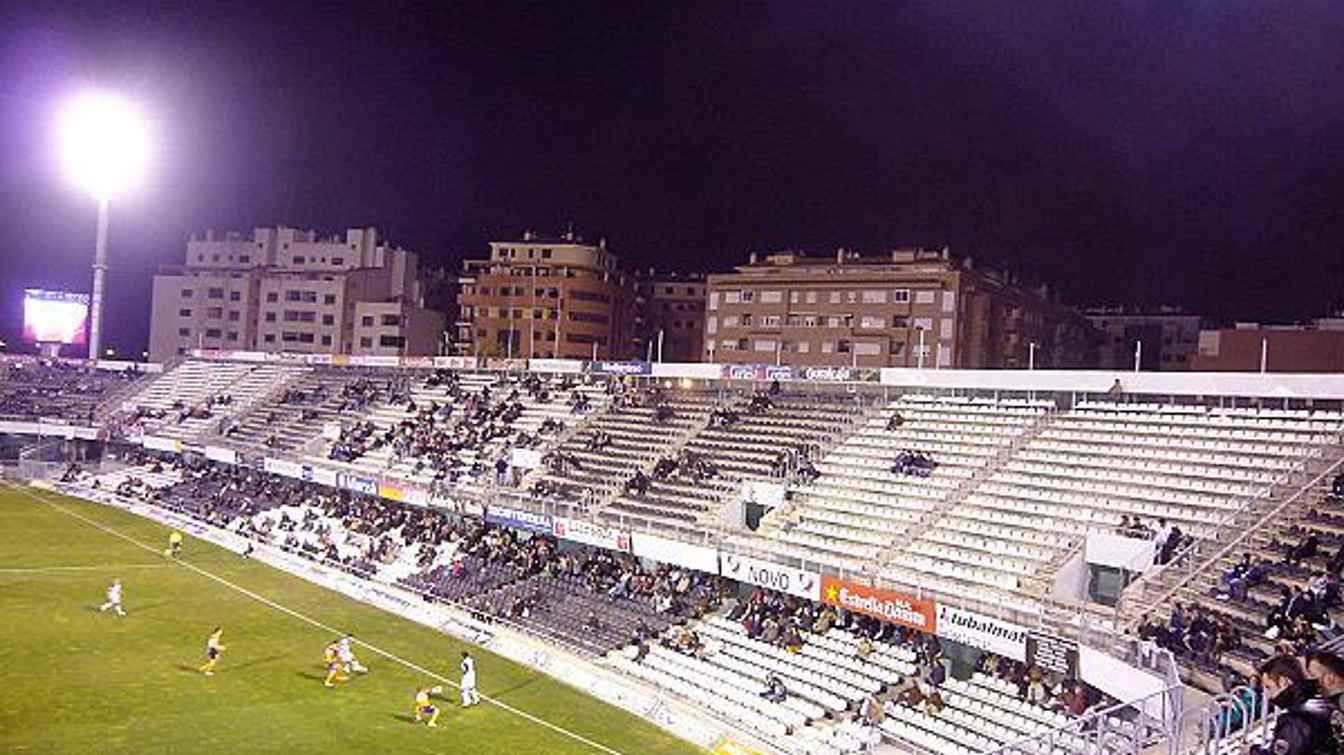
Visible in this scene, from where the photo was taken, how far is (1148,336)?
342ft

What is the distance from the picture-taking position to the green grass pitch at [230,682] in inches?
1001

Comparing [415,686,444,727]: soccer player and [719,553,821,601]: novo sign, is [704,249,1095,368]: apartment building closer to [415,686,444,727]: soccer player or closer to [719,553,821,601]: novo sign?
[719,553,821,601]: novo sign

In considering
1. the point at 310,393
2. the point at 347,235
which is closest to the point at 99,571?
the point at 310,393

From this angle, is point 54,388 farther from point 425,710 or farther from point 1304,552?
point 1304,552

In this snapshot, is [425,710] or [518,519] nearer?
[425,710]

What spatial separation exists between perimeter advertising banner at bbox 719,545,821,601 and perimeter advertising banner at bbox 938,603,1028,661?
15.7ft

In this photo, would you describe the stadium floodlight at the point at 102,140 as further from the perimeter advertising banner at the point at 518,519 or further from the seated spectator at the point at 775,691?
the seated spectator at the point at 775,691

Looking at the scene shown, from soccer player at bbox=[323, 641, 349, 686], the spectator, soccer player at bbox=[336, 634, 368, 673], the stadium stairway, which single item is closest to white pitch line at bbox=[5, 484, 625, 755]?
soccer player at bbox=[336, 634, 368, 673]

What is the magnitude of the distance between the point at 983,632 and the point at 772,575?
7.95 meters

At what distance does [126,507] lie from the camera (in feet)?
203

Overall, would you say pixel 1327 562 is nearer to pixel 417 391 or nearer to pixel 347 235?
pixel 417 391

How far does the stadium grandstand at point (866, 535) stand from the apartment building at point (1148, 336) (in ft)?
220

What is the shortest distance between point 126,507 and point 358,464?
51.7 ft

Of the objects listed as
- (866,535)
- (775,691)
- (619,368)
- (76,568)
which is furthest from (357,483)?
(775,691)
